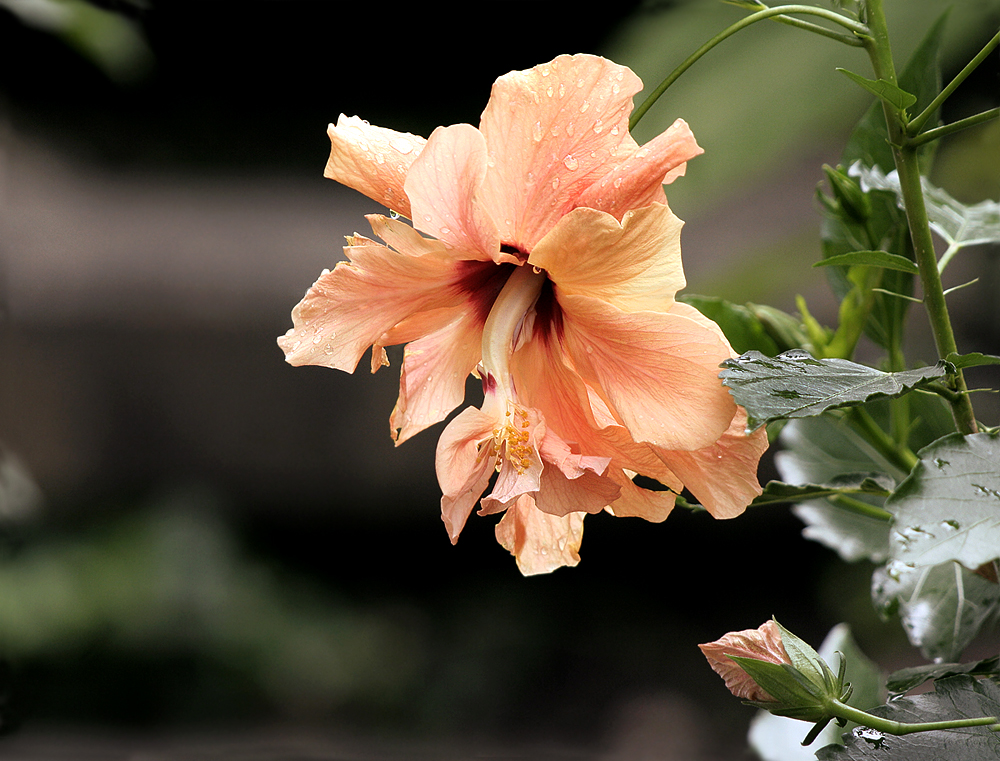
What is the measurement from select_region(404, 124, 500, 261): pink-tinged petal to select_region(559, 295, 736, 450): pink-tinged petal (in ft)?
0.14

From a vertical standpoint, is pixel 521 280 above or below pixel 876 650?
above

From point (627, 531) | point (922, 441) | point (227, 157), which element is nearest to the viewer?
point (922, 441)

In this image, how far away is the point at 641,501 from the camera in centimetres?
29

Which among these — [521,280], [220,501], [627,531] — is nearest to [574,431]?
[521,280]

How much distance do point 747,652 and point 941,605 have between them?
169 mm

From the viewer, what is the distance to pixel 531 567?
0.32 metres

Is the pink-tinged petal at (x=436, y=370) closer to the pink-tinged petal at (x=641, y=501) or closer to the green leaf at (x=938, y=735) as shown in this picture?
the pink-tinged petal at (x=641, y=501)

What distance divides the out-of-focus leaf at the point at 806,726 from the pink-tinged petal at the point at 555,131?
0.32 metres

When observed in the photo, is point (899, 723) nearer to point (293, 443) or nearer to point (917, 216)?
point (917, 216)

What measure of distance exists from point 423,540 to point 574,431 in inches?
70.0

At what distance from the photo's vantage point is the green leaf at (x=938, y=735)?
0.81ft

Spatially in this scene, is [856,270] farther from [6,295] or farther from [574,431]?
[6,295]

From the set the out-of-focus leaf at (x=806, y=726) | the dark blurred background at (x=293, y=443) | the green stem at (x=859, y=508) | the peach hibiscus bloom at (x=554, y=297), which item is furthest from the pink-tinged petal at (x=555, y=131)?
the dark blurred background at (x=293, y=443)

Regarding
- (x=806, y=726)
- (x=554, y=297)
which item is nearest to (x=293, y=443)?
(x=806, y=726)
